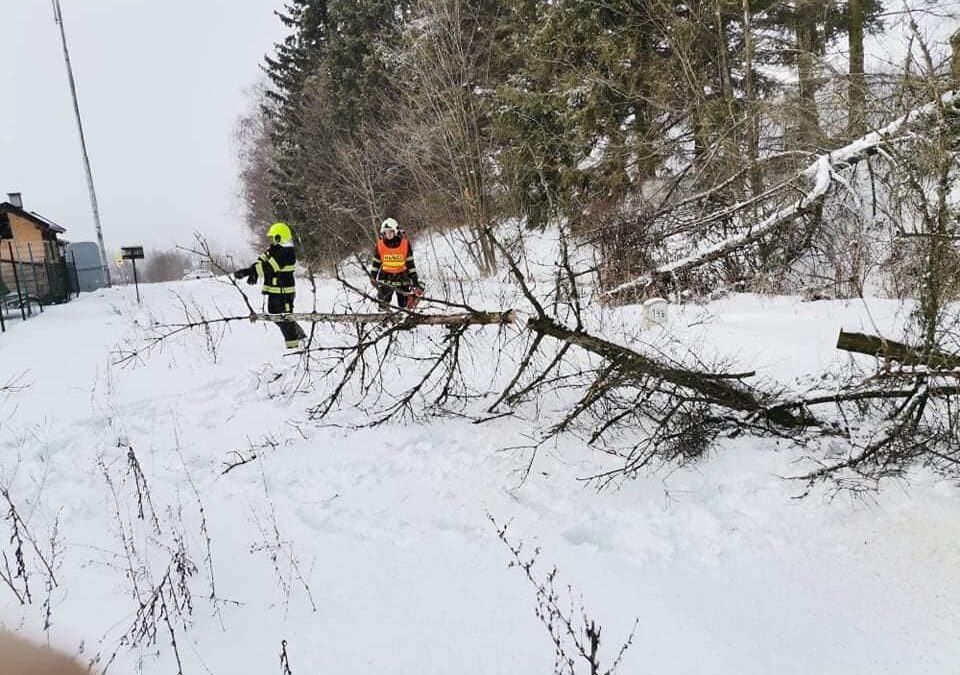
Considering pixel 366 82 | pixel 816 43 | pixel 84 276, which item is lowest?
pixel 84 276

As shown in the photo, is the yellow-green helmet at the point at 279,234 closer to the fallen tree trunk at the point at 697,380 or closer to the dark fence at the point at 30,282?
the fallen tree trunk at the point at 697,380

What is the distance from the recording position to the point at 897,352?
374cm

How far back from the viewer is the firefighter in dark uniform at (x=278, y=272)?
7793 millimetres

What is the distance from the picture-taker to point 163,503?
3875 millimetres

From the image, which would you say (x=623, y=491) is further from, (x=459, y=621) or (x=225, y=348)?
(x=225, y=348)

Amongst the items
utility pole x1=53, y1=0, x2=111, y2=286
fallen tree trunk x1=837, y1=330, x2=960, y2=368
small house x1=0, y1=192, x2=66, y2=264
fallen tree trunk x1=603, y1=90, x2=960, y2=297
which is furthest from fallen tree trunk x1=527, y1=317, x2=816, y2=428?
utility pole x1=53, y1=0, x2=111, y2=286

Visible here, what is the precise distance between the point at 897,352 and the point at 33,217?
89.3 feet

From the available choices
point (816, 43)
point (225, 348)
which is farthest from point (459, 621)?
point (816, 43)

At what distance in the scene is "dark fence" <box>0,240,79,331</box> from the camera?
13750 mm

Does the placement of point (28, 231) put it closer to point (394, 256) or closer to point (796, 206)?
point (394, 256)

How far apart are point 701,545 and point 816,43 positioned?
14.5 meters

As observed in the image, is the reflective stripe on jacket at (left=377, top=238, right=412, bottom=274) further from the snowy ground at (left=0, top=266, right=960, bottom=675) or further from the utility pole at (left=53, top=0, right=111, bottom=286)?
the utility pole at (left=53, top=0, right=111, bottom=286)

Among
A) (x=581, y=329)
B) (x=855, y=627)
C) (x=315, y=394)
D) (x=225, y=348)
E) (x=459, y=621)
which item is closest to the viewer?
(x=855, y=627)

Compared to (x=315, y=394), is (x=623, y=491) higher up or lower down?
lower down
